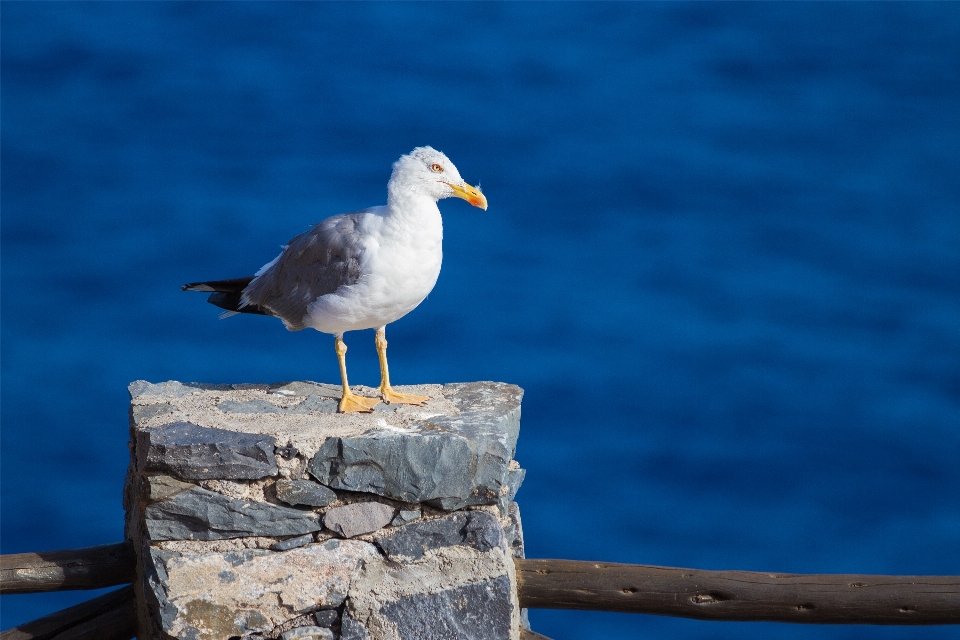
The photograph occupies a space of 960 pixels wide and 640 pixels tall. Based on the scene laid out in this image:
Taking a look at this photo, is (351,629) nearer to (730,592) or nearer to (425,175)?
(730,592)

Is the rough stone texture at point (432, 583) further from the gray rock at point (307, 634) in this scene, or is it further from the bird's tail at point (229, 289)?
the bird's tail at point (229, 289)

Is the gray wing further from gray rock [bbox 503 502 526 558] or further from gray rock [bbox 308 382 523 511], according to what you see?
gray rock [bbox 503 502 526 558]

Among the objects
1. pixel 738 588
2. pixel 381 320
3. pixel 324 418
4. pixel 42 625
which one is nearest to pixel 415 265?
pixel 381 320

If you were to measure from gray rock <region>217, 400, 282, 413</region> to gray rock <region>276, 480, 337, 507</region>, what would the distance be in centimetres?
33

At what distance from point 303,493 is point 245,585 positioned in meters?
0.26

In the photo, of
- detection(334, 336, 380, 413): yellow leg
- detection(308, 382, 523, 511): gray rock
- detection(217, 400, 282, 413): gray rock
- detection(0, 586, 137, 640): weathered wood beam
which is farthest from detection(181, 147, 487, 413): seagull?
detection(0, 586, 137, 640): weathered wood beam

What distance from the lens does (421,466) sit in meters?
2.88

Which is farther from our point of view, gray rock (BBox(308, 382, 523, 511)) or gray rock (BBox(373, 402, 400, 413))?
gray rock (BBox(373, 402, 400, 413))

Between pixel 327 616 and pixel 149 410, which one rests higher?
pixel 149 410

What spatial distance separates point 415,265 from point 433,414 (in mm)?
397

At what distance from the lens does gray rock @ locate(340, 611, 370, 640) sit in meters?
2.93

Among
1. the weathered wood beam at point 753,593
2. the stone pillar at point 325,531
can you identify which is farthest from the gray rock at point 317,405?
the weathered wood beam at point 753,593

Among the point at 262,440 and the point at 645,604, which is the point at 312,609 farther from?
the point at 645,604

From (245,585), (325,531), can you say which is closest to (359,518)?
(325,531)
